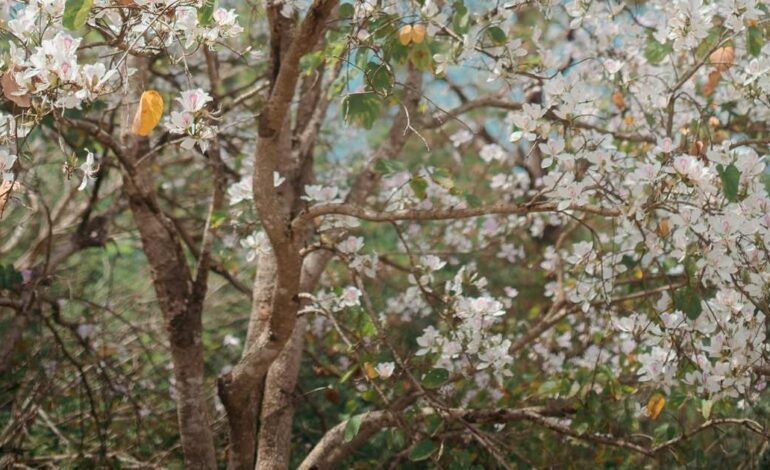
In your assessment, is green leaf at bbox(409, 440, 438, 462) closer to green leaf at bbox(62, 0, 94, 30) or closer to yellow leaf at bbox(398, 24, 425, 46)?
yellow leaf at bbox(398, 24, 425, 46)

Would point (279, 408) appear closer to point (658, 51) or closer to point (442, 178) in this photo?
point (442, 178)

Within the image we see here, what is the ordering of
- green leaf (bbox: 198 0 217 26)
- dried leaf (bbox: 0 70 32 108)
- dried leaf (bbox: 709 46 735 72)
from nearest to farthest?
dried leaf (bbox: 0 70 32 108), green leaf (bbox: 198 0 217 26), dried leaf (bbox: 709 46 735 72)

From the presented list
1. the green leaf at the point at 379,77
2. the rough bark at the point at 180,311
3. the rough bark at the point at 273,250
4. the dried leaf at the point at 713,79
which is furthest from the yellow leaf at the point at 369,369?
the dried leaf at the point at 713,79

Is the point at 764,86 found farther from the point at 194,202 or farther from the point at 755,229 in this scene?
the point at 194,202

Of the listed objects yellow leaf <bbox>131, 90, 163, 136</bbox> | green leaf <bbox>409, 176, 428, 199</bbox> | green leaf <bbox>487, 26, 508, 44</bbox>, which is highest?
green leaf <bbox>487, 26, 508, 44</bbox>

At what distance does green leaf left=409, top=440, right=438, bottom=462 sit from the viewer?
9.14 feet

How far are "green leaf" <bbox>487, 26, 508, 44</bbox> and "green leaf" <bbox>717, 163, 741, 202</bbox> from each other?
1.95 ft

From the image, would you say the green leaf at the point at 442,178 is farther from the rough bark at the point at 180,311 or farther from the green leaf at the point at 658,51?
the rough bark at the point at 180,311

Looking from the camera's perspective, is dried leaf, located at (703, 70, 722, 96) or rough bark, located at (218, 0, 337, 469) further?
dried leaf, located at (703, 70, 722, 96)

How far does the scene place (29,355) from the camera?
364 cm

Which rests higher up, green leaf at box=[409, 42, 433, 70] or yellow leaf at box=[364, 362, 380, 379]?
green leaf at box=[409, 42, 433, 70]

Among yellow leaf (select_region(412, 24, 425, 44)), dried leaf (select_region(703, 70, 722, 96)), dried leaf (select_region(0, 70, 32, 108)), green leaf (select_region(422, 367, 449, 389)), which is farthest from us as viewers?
dried leaf (select_region(703, 70, 722, 96))

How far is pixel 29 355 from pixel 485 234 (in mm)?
1865

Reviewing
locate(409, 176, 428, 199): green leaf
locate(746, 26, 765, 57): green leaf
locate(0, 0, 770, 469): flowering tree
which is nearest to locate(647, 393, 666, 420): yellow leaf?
locate(0, 0, 770, 469): flowering tree
